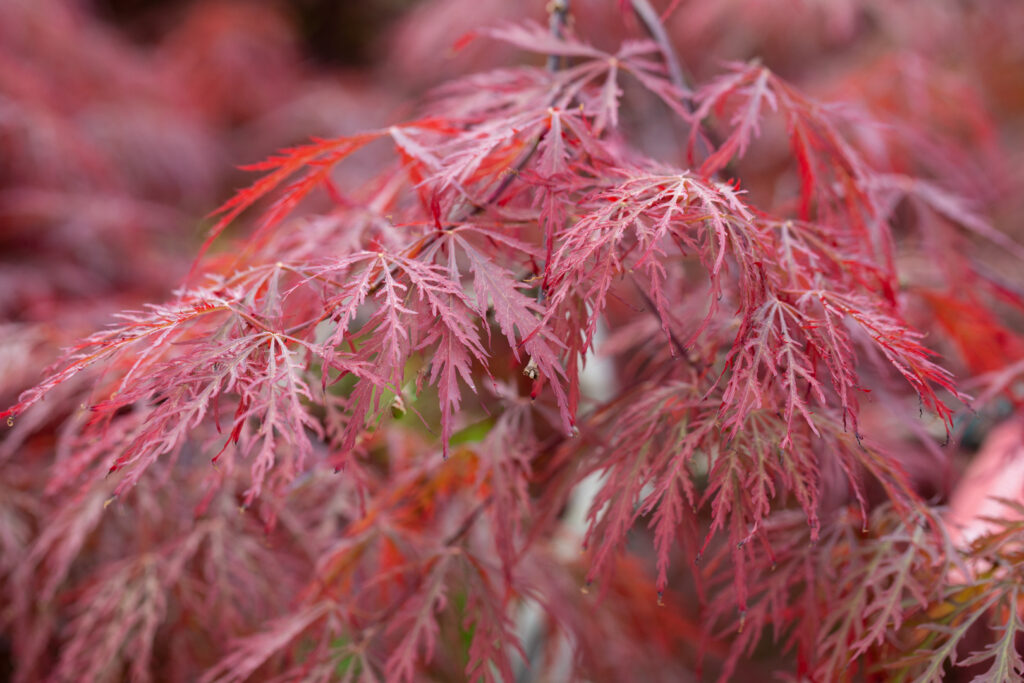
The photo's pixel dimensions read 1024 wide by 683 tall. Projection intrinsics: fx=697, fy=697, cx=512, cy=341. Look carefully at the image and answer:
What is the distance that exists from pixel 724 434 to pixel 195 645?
83 cm

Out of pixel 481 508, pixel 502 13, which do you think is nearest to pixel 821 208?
pixel 481 508

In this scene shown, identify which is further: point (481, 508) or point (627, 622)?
point (627, 622)

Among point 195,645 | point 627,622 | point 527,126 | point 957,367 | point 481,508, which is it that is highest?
point 527,126

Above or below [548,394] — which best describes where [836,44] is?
above

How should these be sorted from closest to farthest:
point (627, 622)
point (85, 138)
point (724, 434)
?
1. point (724, 434)
2. point (627, 622)
3. point (85, 138)

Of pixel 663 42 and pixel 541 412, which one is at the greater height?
pixel 663 42

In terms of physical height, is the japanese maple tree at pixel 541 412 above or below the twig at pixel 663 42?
below

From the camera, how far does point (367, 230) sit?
0.79 metres

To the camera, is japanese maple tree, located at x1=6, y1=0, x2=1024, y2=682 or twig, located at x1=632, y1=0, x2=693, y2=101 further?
twig, located at x1=632, y1=0, x2=693, y2=101

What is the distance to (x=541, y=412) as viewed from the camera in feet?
2.51

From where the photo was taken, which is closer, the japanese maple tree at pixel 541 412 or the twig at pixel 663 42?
the japanese maple tree at pixel 541 412

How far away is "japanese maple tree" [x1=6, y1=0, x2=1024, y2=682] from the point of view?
0.52 meters

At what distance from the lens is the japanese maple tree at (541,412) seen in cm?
52

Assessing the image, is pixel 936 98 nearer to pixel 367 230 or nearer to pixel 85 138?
pixel 367 230
